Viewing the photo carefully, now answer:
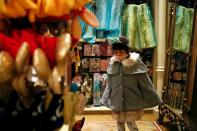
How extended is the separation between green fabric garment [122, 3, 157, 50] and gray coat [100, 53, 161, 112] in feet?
4.03

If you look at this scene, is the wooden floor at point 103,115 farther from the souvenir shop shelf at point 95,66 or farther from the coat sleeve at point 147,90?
the coat sleeve at point 147,90

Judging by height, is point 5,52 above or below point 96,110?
above

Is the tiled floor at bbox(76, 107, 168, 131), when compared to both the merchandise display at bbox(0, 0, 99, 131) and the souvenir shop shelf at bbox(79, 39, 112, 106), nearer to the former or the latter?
the souvenir shop shelf at bbox(79, 39, 112, 106)

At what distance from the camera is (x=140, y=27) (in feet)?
12.8

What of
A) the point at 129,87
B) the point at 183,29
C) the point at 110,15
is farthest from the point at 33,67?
the point at 110,15

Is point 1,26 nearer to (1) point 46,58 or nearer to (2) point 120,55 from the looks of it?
(1) point 46,58

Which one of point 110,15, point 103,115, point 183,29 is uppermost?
point 110,15

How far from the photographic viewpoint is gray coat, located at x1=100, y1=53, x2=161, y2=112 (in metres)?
2.68

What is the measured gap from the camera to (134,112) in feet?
8.91

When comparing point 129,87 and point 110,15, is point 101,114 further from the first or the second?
point 129,87

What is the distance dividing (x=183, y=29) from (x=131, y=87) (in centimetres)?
84

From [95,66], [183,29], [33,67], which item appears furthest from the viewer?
[95,66]

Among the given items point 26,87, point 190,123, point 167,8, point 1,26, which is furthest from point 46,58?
point 167,8

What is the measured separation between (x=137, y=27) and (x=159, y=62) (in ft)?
1.76
